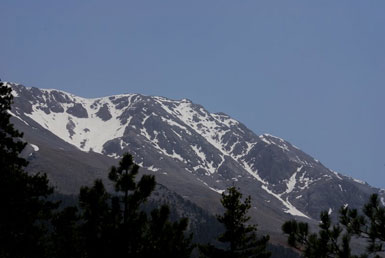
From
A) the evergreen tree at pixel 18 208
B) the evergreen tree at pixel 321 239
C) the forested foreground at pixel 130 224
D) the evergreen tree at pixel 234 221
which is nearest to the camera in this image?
the evergreen tree at pixel 321 239

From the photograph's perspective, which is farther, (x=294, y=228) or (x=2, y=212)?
(x=2, y=212)

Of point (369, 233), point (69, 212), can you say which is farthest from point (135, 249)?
point (69, 212)

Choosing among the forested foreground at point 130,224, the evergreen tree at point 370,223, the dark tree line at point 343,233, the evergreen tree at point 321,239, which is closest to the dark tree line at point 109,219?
the forested foreground at point 130,224

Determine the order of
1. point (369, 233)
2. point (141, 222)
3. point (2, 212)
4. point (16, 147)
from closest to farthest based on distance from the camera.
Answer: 1. point (369, 233)
2. point (141, 222)
3. point (2, 212)
4. point (16, 147)

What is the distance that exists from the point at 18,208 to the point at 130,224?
31.3 feet

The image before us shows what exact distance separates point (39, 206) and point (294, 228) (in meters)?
19.4

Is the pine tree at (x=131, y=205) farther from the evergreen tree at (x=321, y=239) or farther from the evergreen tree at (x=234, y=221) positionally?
the evergreen tree at (x=321, y=239)

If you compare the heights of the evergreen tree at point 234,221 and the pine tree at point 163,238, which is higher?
the evergreen tree at point 234,221

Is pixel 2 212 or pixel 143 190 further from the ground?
pixel 143 190

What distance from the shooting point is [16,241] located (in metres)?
30.7

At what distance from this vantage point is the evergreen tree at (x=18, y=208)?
29641 mm

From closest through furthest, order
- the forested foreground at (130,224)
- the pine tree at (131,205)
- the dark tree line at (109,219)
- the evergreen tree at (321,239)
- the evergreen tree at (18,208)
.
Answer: the evergreen tree at (321,239) < the forested foreground at (130,224) < the pine tree at (131,205) < the dark tree line at (109,219) < the evergreen tree at (18,208)

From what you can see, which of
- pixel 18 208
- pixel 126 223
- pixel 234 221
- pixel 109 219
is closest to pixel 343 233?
pixel 126 223

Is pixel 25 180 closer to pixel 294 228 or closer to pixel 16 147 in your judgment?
pixel 16 147
